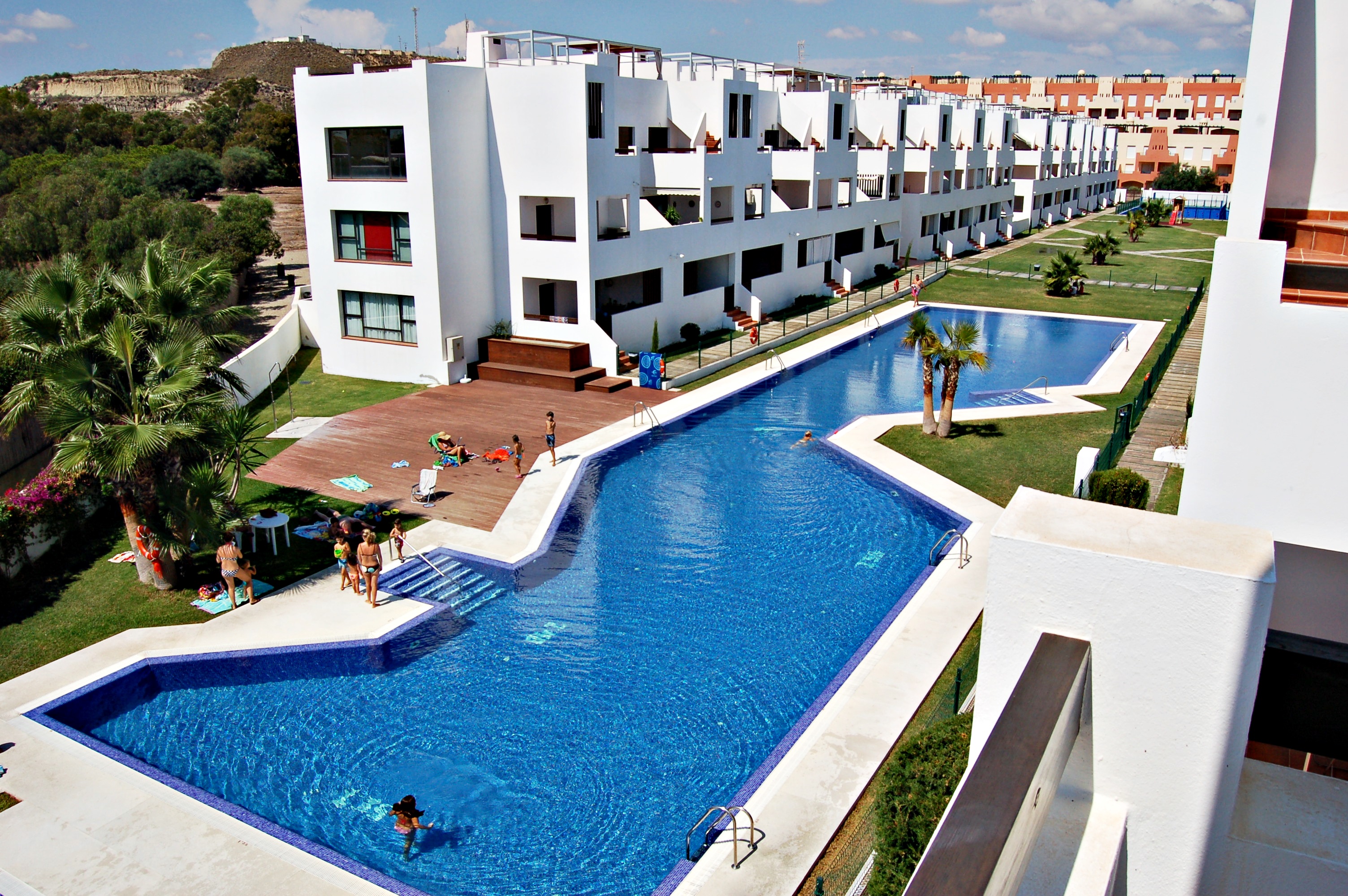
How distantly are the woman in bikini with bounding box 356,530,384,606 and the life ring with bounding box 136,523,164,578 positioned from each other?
3.52 meters

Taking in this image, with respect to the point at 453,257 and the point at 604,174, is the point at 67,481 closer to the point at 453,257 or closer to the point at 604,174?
the point at 453,257

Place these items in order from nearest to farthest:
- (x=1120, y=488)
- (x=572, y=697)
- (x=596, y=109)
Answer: (x=572, y=697), (x=1120, y=488), (x=596, y=109)

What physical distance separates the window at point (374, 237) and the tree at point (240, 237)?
7.84m

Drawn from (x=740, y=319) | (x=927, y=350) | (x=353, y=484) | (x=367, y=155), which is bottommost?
(x=353, y=484)

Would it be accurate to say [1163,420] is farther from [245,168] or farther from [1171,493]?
[245,168]

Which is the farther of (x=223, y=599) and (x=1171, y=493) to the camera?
(x=1171, y=493)

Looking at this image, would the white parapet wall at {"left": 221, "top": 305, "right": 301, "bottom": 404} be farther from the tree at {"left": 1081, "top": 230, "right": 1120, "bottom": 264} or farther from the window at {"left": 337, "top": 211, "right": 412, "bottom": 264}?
the tree at {"left": 1081, "top": 230, "right": 1120, "bottom": 264}

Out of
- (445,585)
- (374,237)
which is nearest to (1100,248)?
(374,237)

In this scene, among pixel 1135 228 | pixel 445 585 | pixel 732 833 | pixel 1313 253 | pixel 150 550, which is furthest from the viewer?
pixel 1135 228

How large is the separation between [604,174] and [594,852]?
80.6 ft

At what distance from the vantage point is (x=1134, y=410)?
26.0 m

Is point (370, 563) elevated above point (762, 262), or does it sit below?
below

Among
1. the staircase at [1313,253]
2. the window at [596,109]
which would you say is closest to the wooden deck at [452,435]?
the window at [596,109]

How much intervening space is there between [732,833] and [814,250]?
38.8 m
